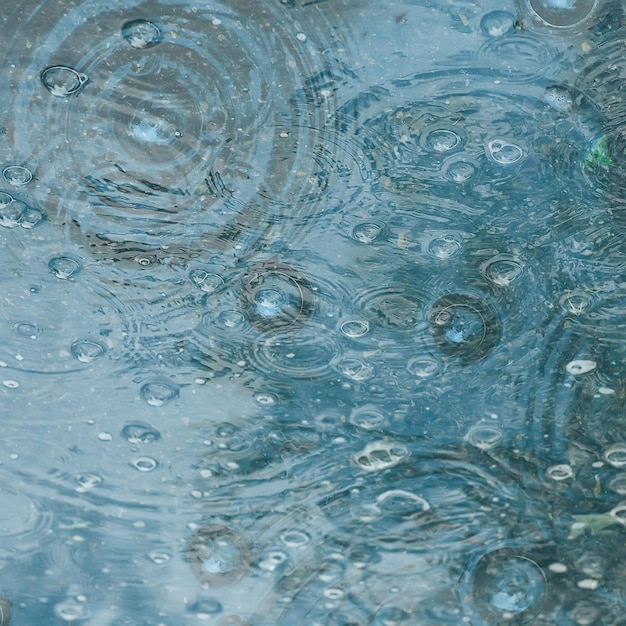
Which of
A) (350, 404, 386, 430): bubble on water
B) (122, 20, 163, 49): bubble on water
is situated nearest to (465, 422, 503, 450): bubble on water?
(350, 404, 386, 430): bubble on water

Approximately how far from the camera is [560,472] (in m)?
1.01

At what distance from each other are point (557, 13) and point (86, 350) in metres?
0.87

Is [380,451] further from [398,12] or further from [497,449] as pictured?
[398,12]

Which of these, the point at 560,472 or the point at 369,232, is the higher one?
the point at 369,232

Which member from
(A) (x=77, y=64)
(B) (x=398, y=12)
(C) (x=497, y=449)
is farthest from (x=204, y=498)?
(B) (x=398, y=12)

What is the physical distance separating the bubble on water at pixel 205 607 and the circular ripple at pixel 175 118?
522 millimetres

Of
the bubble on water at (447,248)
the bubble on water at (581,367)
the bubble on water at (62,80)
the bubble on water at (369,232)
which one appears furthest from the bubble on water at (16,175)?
the bubble on water at (581,367)

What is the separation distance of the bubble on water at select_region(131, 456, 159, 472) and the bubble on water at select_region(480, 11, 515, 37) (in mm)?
806

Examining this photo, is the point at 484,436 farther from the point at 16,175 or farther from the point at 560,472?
the point at 16,175

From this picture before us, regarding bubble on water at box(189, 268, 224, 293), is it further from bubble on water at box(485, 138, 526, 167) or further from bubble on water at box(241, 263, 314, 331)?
bubble on water at box(485, 138, 526, 167)

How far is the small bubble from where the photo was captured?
101 centimetres

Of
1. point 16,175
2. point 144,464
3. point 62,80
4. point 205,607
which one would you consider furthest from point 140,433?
point 62,80

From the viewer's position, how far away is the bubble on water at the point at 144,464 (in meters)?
1.03

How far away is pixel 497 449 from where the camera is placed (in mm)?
1021
